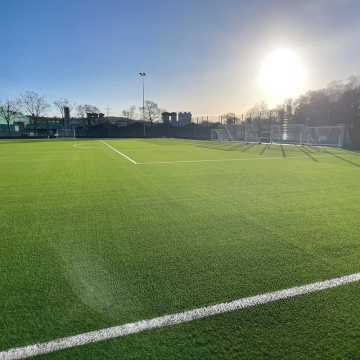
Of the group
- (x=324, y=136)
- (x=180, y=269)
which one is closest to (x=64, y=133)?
(x=324, y=136)

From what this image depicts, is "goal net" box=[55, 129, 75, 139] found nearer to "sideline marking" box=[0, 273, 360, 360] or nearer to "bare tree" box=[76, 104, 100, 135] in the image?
"bare tree" box=[76, 104, 100, 135]

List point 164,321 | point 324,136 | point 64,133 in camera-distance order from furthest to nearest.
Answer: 1. point 64,133
2. point 324,136
3. point 164,321

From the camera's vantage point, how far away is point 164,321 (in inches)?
80.7

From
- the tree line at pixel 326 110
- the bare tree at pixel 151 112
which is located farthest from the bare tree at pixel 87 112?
the tree line at pixel 326 110

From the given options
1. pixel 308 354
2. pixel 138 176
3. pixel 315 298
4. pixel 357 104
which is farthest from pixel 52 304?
pixel 357 104

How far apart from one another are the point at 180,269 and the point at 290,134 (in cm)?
2859

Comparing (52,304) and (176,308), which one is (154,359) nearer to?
(176,308)

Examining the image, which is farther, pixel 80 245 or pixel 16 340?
pixel 80 245

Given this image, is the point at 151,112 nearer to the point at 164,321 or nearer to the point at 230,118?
the point at 230,118

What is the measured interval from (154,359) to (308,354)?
1018 millimetres

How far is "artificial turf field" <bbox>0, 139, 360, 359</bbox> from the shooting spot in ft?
6.19

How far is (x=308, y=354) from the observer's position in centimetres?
177

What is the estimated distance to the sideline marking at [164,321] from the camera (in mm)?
1792

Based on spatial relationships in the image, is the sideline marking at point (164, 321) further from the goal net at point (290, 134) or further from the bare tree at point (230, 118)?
the bare tree at point (230, 118)
